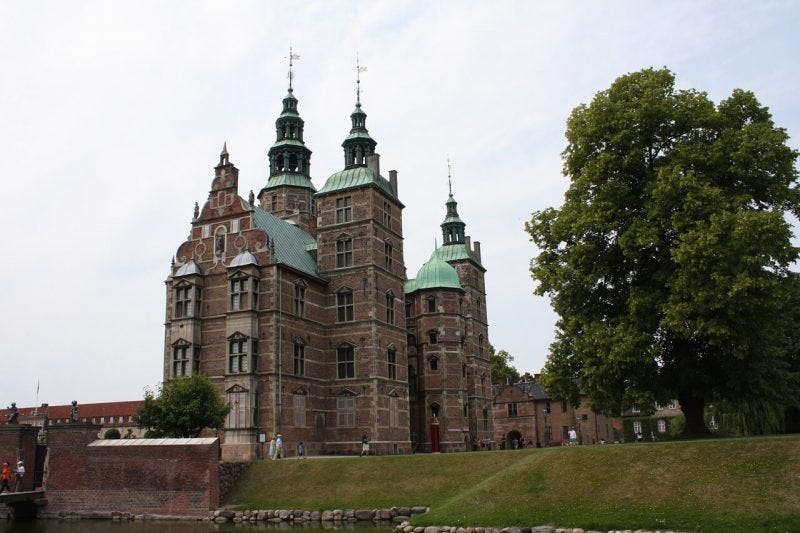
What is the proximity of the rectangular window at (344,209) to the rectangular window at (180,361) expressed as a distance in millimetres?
12571

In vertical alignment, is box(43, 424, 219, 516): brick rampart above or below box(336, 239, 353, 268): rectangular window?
below

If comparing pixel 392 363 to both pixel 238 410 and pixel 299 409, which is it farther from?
pixel 238 410

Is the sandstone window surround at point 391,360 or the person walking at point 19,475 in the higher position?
the sandstone window surround at point 391,360

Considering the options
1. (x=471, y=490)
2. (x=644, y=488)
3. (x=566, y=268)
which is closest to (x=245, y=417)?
(x=471, y=490)

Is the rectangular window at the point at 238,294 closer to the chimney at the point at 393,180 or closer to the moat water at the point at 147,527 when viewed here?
the moat water at the point at 147,527

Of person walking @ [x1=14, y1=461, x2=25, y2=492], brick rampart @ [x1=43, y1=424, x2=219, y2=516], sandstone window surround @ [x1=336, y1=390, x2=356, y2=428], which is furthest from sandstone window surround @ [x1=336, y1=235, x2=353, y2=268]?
person walking @ [x1=14, y1=461, x2=25, y2=492]

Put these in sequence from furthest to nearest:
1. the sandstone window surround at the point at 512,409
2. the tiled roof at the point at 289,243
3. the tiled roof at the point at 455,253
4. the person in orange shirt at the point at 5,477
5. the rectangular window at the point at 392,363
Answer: the sandstone window surround at the point at 512,409 → the tiled roof at the point at 455,253 → the rectangular window at the point at 392,363 → the tiled roof at the point at 289,243 → the person in orange shirt at the point at 5,477

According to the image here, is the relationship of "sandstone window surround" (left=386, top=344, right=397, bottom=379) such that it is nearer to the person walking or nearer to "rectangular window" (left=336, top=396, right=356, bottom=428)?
"rectangular window" (left=336, top=396, right=356, bottom=428)

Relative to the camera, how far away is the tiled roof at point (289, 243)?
42906 millimetres

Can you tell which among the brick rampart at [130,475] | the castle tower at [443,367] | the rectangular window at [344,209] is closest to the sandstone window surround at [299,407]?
the brick rampart at [130,475]

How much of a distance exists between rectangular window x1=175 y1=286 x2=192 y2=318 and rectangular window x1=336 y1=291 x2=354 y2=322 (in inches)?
355

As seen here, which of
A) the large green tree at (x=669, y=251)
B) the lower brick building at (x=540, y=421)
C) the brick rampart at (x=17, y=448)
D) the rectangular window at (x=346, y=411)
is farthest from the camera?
the lower brick building at (x=540, y=421)

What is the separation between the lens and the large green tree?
77.0 ft

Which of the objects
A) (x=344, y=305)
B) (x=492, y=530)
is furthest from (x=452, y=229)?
(x=492, y=530)
